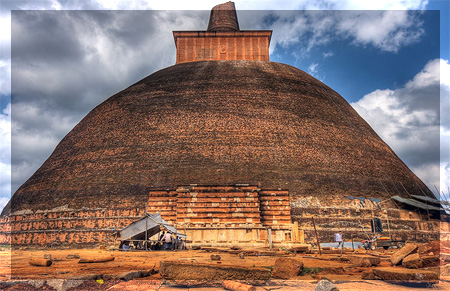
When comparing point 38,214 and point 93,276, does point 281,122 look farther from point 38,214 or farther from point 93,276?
point 93,276

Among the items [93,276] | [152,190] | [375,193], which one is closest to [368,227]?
[375,193]

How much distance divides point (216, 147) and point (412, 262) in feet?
42.6

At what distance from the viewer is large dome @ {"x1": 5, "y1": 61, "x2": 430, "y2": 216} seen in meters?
18.5

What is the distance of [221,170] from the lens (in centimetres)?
1841

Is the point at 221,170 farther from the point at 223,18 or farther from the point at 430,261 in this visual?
the point at 223,18

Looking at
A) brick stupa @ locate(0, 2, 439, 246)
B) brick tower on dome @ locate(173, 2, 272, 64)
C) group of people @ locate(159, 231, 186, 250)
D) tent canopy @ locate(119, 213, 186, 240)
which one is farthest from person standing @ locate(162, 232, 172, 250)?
brick tower on dome @ locate(173, 2, 272, 64)

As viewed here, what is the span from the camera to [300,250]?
39.7 feet

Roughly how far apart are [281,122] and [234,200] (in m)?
6.30

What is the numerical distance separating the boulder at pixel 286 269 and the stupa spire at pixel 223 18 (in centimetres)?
2796

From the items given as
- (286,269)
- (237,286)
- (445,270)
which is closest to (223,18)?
(286,269)

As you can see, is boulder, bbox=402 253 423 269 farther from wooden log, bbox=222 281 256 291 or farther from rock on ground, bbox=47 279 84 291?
rock on ground, bbox=47 279 84 291

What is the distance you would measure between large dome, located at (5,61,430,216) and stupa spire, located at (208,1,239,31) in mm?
9698

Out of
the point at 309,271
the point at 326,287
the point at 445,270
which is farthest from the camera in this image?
the point at 309,271

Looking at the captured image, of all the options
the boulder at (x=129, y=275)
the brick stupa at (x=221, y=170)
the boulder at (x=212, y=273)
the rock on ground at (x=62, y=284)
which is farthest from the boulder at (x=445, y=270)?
the brick stupa at (x=221, y=170)
